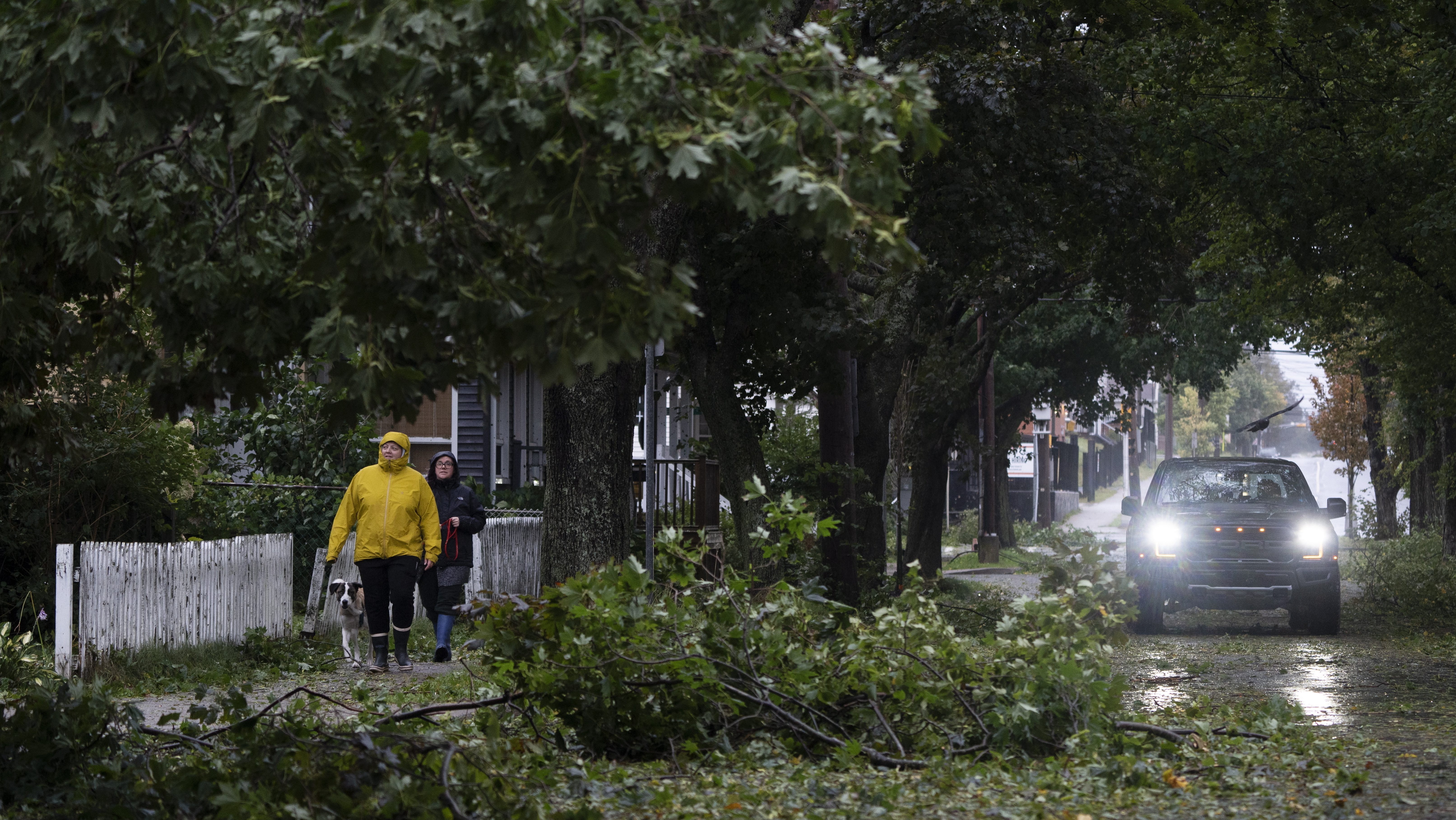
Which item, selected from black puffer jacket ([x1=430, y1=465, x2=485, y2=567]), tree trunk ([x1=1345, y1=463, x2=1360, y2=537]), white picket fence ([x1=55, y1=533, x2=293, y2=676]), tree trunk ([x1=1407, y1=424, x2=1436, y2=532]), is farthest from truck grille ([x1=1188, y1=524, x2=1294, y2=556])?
tree trunk ([x1=1345, y1=463, x2=1360, y2=537])

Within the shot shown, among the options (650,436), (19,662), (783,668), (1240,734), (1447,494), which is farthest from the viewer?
(1447,494)

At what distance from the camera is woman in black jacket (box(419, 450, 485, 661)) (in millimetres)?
12000

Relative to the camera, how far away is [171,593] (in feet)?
37.9

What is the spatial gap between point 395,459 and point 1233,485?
31.8 feet

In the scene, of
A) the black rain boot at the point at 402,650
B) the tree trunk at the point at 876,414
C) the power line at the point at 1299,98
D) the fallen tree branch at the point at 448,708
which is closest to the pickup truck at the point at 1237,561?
the tree trunk at the point at 876,414

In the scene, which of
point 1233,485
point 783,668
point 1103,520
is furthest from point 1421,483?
point 783,668

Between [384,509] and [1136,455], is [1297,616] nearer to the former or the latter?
[384,509]

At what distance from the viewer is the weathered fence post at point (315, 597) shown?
13.0 m

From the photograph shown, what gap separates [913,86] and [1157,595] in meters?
12.3

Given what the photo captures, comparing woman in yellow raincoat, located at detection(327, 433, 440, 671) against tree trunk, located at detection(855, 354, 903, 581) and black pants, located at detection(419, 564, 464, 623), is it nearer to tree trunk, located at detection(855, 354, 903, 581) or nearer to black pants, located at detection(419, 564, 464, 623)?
black pants, located at detection(419, 564, 464, 623)

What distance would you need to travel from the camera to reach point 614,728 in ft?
24.7

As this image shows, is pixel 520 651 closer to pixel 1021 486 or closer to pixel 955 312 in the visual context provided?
pixel 955 312

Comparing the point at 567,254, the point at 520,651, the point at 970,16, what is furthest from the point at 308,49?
the point at 970,16

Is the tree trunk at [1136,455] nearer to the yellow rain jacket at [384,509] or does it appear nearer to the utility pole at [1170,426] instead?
the utility pole at [1170,426]
